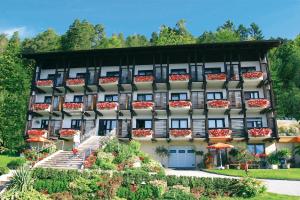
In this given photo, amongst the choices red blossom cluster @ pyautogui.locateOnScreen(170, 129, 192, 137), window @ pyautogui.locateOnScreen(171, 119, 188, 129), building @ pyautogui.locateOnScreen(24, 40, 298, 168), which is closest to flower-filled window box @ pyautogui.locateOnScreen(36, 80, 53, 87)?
building @ pyautogui.locateOnScreen(24, 40, 298, 168)

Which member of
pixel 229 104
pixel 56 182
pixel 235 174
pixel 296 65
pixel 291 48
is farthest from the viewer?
pixel 291 48

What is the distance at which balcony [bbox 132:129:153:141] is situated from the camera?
119ft

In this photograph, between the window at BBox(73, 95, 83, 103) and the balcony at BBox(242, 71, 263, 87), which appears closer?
the balcony at BBox(242, 71, 263, 87)

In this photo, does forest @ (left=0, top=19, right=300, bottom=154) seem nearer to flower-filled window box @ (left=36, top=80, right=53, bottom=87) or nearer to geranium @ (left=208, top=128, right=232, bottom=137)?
flower-filled window box @ (left=36, top=80, right=53, bottom=87)

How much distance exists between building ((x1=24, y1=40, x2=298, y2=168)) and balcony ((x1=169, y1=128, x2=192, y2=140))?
11 centimetres

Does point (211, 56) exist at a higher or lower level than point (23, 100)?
higher

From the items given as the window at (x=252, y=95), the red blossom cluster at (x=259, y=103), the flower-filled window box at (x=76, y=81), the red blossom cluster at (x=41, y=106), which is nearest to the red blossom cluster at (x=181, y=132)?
the red blossom cluster at (x=259, y=103)

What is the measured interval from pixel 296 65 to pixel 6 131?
47.2m

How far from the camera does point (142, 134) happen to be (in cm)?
3644

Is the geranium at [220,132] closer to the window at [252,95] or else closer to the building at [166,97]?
the building at [166,97]

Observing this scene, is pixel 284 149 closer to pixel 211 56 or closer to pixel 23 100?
pixel 211 56

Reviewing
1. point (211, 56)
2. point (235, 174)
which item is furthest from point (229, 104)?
point (235, 174)

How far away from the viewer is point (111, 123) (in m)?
39.6

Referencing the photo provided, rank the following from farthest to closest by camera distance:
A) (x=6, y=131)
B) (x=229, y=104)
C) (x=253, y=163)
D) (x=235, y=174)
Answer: (x=6, y=131) < (x=229, y=104) < (x=253, y=163) < (x=235, y=174)
